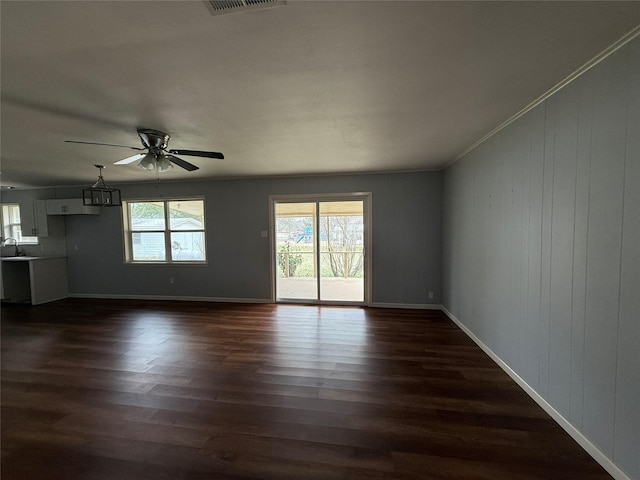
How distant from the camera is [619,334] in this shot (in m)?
1.43

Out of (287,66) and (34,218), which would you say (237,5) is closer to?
(287,66)

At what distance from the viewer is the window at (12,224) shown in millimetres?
5922

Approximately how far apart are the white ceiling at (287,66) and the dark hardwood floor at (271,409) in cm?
237

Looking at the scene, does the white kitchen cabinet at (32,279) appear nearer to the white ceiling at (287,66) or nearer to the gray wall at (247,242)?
the gray wall at (247,242)

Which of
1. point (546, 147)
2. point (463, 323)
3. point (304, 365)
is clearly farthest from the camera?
point (463, 323)

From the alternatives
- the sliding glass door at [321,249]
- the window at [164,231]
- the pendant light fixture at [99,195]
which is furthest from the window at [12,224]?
the sliding glass door at [321,249]

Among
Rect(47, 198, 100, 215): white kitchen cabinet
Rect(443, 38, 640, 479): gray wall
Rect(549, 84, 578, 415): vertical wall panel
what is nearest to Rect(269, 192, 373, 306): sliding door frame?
Rect(443, 38, 640, 479): gray wall

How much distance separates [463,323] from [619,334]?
2.35 metres

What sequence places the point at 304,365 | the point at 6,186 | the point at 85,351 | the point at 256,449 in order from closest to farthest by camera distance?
the point at 256,449, the point at 304,365, the point at 85,351, the point at 6,186

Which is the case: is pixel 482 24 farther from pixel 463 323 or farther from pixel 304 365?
pixel 463 323

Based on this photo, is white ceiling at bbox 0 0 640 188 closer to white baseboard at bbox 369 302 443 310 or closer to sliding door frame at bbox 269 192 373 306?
sliding door frame at bbox 269 192 373 306

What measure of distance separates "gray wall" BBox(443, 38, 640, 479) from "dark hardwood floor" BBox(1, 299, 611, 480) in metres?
0.34

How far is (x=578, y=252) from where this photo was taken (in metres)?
1.71

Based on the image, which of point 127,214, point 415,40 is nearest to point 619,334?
point 415,40
